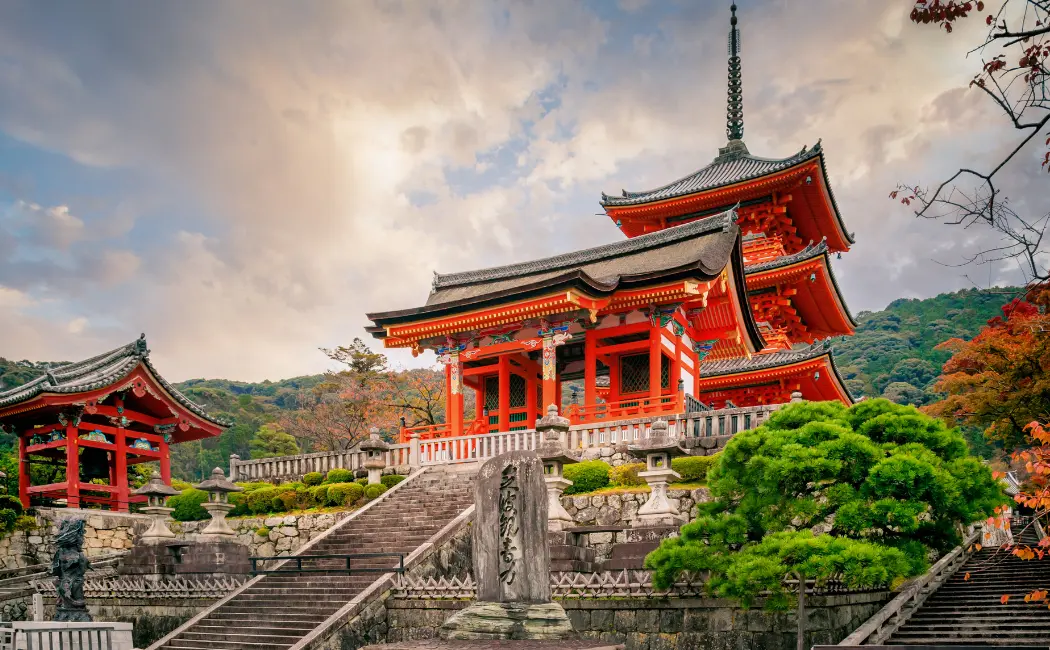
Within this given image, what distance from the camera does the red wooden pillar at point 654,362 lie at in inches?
945

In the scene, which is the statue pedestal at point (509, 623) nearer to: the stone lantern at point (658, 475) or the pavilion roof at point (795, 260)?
the stone lantern at point (658, 475)

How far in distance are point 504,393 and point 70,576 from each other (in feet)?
46.4

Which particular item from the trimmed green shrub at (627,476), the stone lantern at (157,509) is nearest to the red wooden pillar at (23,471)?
the stone lantern at (157,509)

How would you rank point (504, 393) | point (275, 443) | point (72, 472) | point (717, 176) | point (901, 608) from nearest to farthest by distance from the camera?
point (901, 608), point (72, 472), point (504, 393), point (717, 176), point (275, 443)

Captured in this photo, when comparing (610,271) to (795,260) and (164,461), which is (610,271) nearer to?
(795,260)

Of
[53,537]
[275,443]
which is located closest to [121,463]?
[53,537]

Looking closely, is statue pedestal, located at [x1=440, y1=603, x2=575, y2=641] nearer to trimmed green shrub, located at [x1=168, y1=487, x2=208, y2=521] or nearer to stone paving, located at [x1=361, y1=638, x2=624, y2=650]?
stone paving, located at [x1=361, y1=638, x2=624, y2=650]

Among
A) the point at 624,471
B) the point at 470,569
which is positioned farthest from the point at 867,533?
the point at 470,569

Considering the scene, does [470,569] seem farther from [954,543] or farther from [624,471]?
[954,543]

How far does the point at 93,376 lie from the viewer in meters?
27.4

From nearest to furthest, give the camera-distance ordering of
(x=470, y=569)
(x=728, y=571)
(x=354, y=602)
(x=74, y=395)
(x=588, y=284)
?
(x=728, y=571) < (x=354, y=602) < (x=470, y=569) < (x=588, y=284) < (x=74, y=395)

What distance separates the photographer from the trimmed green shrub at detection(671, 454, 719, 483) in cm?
1859

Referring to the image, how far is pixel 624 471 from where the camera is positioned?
1967 cm

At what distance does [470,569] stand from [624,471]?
13.3ft
